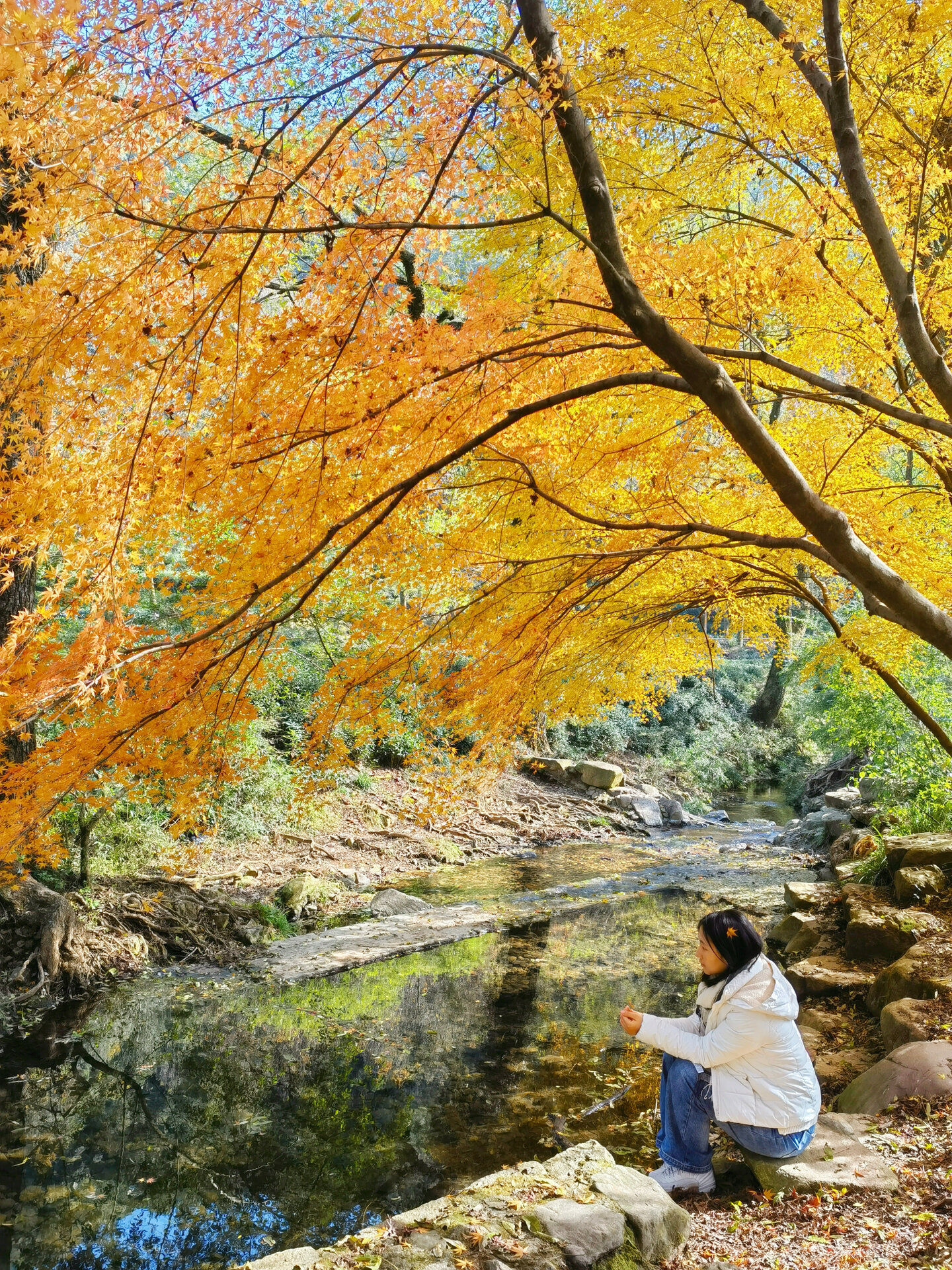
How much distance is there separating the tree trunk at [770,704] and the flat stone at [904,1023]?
54.4ft

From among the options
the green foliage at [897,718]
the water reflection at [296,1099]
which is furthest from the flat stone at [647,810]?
the water reflection at [296,1099]

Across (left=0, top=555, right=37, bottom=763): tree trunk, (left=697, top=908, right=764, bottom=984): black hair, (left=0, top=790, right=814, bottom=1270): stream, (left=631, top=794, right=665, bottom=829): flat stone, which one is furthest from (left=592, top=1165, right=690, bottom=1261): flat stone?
(left=631, top=794, right=665, bottom=829): flat stone

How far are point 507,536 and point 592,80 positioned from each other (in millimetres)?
2772

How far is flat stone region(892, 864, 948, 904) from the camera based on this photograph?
6570 millimetres

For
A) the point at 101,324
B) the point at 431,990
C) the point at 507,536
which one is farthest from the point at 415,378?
the point at 431,990

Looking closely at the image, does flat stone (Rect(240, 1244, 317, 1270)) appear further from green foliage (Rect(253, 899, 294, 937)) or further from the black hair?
green foliage (Rect(253, 899, 294, 937))

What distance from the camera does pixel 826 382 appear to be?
3.39 meters

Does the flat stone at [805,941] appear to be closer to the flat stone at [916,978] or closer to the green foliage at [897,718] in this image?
the flat stone at [916,978]

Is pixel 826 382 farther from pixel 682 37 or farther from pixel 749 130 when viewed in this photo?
pixel 682 37

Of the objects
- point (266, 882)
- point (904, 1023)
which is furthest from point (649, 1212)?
point (266, 882)

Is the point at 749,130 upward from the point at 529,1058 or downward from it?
upward

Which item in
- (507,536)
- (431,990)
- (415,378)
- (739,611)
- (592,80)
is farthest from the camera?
(739,611)

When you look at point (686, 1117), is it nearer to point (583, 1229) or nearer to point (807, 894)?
point (583, 1229)

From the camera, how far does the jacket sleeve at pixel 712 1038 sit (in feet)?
10.4
